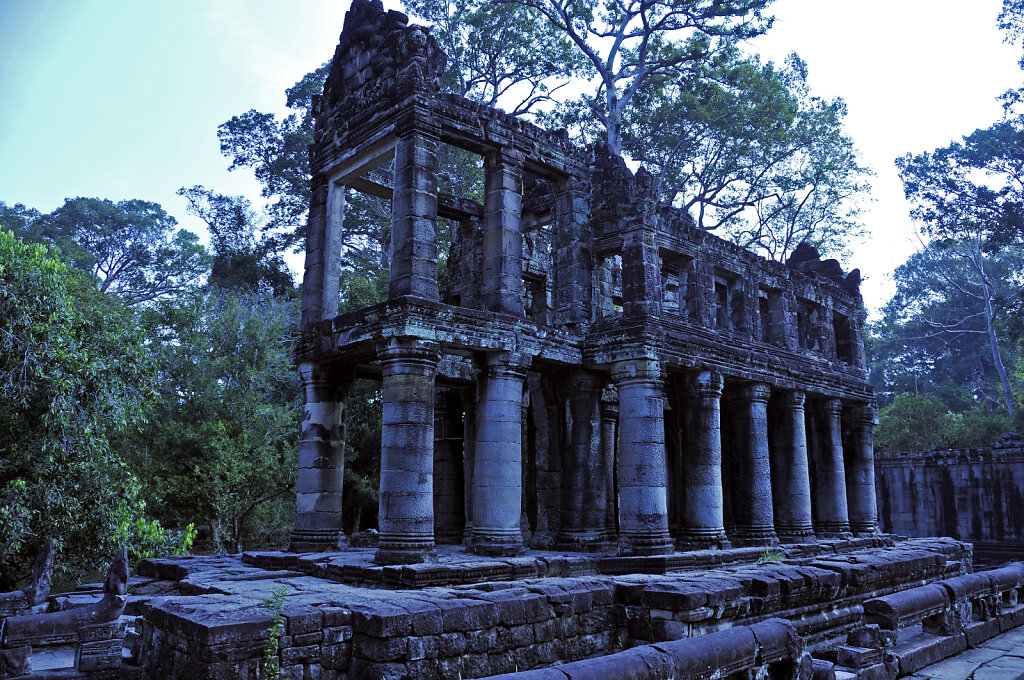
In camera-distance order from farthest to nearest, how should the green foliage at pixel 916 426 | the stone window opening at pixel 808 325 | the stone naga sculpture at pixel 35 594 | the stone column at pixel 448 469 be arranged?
the green foliage at pixel 916 426
the stone window opening at pixel 808 325
the stone column at pixel 448 469
the stone naga sculpture at pixel 35 594

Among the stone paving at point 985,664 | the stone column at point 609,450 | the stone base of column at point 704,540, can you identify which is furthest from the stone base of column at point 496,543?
the stone paving at point 985,664

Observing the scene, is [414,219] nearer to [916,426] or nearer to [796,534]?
[796,534]

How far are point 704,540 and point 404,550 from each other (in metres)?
6.24

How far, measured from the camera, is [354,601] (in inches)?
295

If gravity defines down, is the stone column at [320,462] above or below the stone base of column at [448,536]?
above

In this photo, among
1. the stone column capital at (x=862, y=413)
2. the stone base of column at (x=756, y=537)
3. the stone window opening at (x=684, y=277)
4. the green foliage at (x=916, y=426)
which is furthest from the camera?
the green foliage at (x=916, y=426)

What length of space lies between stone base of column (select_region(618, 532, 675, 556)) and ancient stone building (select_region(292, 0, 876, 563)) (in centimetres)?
3

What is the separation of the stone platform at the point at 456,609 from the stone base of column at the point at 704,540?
1.76 ft

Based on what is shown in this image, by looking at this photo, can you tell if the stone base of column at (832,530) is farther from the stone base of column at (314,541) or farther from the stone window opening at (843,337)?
the stone base of column at (314,541)

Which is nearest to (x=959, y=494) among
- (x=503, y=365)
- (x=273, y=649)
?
(x=503, y=365)

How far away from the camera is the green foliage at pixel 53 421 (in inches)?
438

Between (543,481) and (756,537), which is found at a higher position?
(543,481)

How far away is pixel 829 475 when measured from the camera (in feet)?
60.0

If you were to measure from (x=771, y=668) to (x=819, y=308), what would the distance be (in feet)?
47.7
